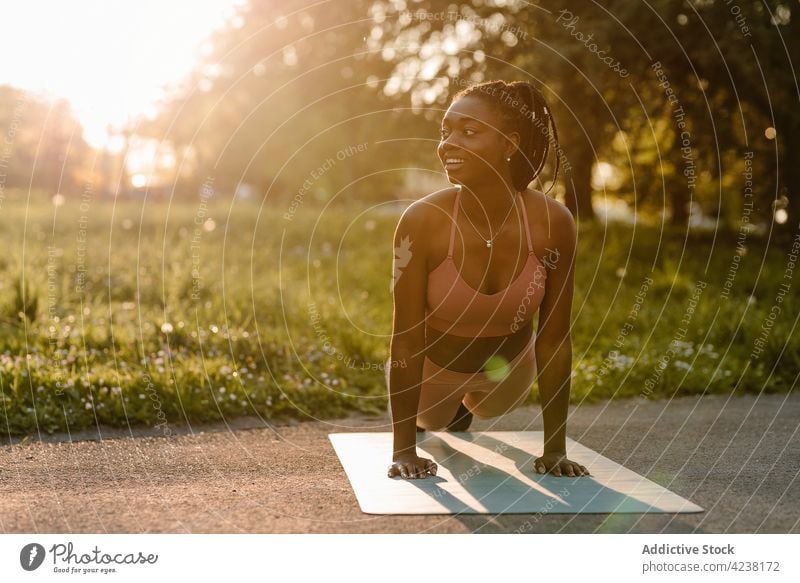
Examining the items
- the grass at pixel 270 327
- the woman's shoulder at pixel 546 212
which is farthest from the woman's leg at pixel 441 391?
the grass at pixel 270 327

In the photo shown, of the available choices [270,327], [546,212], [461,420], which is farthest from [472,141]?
[270,327]

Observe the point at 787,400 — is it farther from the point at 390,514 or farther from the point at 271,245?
the point at 271,245

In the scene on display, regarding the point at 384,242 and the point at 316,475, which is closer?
the point at 316,475

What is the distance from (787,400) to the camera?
6832 millimetres

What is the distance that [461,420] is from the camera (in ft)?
18.5

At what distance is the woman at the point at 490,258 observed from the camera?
171 inches

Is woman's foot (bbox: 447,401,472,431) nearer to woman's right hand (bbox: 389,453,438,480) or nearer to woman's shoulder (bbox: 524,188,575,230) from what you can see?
woman's right hand (bbox: 389,453,438,480)

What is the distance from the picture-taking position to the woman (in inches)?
171

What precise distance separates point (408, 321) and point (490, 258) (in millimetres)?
489

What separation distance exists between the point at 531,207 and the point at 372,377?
10.6 feet

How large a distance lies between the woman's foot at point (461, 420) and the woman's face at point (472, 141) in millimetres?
1781

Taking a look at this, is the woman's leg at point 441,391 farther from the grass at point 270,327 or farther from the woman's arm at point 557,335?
the grass at point 270,327


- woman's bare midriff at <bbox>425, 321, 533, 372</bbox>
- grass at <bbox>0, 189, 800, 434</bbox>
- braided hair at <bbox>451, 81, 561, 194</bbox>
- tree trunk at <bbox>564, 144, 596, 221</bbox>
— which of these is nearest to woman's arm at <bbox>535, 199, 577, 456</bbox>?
braided hair at <bbox>451, 81, 561, 194</bbox>

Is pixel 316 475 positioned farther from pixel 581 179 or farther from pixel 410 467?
pixel 581 179
